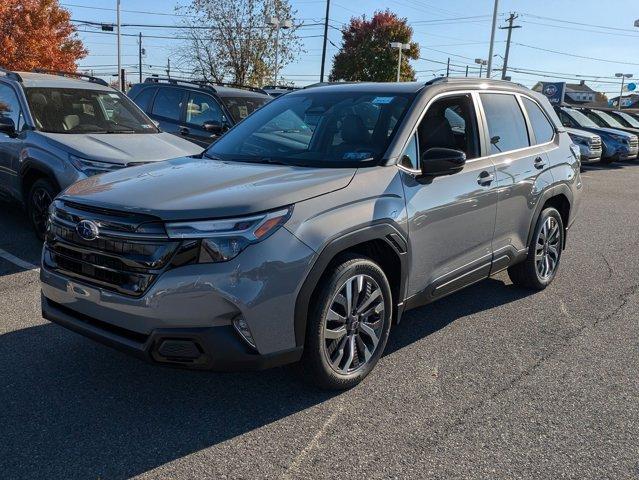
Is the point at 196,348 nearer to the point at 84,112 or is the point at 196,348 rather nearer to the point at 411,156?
the point at 411,156

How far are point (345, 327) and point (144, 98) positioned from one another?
8281 mm

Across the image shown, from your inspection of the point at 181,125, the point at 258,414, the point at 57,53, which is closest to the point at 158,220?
the point at 258,414

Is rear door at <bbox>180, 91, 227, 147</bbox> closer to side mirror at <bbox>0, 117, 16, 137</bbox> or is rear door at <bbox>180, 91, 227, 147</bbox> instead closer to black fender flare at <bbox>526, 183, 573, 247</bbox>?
side mirror at <bbox>0, 117, 16, 137</bbox>

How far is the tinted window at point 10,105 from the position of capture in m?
6.98

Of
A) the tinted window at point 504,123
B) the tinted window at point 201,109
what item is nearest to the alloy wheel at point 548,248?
the tinted window at point 504,123

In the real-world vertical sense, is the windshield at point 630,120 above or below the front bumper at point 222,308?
above

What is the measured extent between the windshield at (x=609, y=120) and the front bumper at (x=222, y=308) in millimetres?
21565

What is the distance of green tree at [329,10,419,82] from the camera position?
51750 millimetres

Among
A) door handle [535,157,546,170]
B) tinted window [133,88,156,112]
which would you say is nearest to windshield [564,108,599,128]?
tinted window [133,88,156,112]

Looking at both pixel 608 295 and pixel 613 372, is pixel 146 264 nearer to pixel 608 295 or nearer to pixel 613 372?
pixel 613 372

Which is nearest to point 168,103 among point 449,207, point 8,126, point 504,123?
point 8,126

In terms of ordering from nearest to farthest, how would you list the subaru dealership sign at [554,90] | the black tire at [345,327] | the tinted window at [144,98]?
the black tire at [345,327], the tinted window at [144,98], the subaru dealership sign at [554,90]

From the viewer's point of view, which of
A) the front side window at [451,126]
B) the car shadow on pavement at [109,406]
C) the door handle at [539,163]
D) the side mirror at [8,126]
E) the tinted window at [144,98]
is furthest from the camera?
the tinted window at [144,98]

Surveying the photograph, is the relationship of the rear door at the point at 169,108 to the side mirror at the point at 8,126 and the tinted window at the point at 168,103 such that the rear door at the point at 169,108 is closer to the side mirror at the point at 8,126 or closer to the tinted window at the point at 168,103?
the tinted window at the point at 168,103
